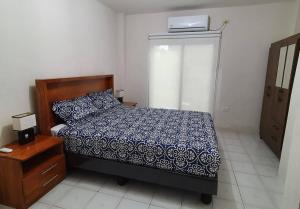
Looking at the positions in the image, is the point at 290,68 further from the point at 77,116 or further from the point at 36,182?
the point at 36,182

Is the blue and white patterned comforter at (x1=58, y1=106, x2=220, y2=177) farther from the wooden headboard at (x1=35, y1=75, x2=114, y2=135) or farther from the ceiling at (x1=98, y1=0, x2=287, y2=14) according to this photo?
the ceiling at (x1=98, y1=0, x2=287, y2=14)

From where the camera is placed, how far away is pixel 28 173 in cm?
177

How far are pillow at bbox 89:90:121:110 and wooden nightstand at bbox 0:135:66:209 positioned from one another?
3.46 feet

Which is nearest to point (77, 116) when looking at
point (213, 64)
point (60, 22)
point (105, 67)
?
point (60, 22)

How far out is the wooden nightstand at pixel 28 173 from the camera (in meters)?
1.69

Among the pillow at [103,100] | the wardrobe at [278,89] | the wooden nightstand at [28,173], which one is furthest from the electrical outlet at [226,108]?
the wooden nightstand at [28,173]

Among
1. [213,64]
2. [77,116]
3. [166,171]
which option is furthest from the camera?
[213,64]

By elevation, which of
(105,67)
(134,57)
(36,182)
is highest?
(134,57)

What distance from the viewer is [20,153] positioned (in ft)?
5.77

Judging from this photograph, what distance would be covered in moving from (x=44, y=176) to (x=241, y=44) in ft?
12.7

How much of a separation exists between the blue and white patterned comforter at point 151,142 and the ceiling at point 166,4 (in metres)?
2.23

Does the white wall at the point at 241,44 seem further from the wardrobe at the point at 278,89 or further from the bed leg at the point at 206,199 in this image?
the bed leg at the point at 206,199

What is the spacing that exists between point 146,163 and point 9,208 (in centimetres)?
137

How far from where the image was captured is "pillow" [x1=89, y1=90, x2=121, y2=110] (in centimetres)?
307
